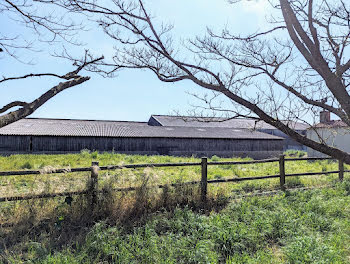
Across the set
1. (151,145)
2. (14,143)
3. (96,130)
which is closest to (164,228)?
(151,145)

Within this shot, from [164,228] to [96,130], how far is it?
2459cm

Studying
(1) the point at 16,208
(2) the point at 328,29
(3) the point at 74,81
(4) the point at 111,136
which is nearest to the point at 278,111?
(2) the point at 328,29

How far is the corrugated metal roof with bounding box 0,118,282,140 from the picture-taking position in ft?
86.2

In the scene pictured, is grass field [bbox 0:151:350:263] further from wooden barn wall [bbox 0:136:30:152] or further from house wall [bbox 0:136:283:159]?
wooden barn wall [bbox 0:136:30:152]

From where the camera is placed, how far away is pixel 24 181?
10.1 m

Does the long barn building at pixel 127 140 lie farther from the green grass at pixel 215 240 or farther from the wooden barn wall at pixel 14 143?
the green grass at pixel 215 240

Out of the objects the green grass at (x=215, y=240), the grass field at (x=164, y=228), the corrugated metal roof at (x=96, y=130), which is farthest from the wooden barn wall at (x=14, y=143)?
the green grass at (x=215, y=240)

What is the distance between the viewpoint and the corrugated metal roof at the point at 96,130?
2627 centimetres

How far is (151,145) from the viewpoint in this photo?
94.4ft

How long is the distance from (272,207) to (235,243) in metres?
2.71

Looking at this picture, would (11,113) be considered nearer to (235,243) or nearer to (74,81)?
(74,81)

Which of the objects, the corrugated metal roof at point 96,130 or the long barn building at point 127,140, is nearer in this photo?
the long barn building at point 127,140

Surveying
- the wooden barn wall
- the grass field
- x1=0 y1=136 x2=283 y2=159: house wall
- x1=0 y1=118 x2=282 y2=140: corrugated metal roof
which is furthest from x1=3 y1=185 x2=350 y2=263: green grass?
the wooden barn wall

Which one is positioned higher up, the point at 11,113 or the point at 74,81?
the point at 74,81
